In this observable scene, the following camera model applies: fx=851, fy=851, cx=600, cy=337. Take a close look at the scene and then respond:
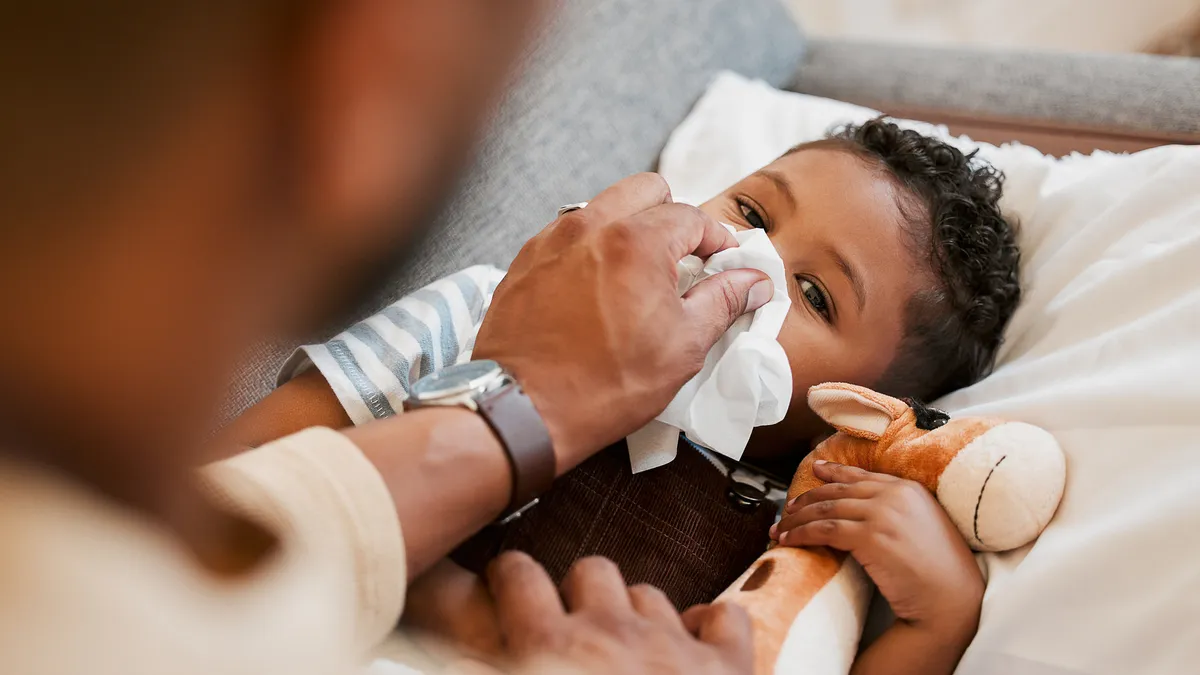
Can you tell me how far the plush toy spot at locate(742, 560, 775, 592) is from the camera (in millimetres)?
789

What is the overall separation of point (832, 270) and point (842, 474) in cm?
28

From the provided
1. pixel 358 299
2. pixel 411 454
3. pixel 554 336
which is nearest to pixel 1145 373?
pixel 554 336

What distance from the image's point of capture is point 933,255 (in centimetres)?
110

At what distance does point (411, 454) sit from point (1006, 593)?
0.57 metres

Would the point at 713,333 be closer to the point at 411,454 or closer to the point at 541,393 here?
the point at 541,393

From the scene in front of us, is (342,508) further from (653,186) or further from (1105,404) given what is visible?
(1105,404)

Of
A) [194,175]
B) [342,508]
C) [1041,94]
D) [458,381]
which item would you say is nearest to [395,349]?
[458,381]

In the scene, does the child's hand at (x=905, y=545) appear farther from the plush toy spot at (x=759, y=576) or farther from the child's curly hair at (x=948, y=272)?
the child's curly hair at (x=948, y=272)

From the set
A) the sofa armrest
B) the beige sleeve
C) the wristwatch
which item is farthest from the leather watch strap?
the sofa armrest

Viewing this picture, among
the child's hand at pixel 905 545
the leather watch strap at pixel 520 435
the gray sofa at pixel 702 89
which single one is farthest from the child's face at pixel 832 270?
the leather watch strap at pixel 520 435

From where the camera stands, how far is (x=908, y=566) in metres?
0.79

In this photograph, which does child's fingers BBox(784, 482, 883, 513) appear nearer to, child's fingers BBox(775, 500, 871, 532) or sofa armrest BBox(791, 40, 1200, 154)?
child's fingers BBox(775, 500, 871, 532)

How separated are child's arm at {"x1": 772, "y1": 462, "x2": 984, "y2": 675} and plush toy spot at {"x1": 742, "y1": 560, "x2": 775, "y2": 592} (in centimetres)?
4

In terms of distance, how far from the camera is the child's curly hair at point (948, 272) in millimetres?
1100
